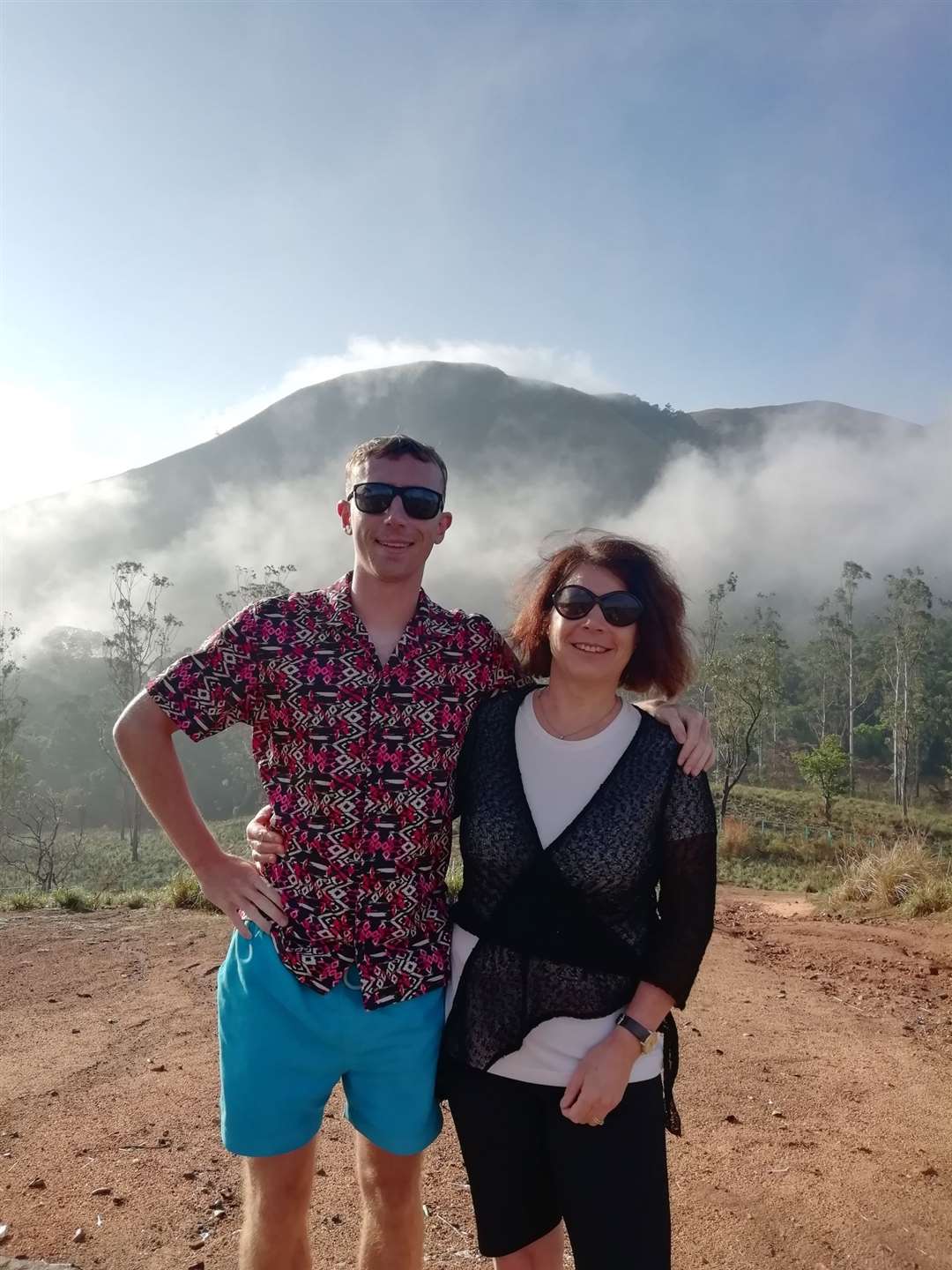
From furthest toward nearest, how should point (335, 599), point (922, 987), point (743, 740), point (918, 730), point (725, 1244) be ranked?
point (918, 730) → point (743, 740) → point (922, 987) → point (725, 1244) → point (335, 599)

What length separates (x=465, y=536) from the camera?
141125 mm

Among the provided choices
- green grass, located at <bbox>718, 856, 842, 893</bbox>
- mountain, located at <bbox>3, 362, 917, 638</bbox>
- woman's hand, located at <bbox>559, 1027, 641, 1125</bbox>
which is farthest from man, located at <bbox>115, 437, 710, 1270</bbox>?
mountain, located at <bbox>3, 362, 917, 638</bbox>

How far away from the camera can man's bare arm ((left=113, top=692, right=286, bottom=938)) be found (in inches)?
84.4

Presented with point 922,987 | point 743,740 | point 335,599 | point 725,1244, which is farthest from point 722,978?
point 743,740

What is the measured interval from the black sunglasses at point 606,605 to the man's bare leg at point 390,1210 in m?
1.36

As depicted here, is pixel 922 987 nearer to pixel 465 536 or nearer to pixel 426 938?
pixel 426 938

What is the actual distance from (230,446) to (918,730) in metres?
131

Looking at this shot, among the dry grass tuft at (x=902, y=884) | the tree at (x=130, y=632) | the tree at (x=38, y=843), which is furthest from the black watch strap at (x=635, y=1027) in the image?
the tree at (x=130, y=632)

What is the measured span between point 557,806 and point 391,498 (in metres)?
0.87

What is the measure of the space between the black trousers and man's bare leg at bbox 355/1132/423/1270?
21cm

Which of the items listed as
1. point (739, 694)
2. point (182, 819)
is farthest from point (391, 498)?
point (739, 694)

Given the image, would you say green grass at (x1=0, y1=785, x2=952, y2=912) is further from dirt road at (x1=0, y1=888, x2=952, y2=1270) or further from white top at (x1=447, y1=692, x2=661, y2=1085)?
white top at (x1=447, y1=692, x2=661, y2=1085)

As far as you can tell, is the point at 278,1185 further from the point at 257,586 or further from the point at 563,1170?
the point at 257,586

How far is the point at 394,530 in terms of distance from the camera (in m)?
2.24
